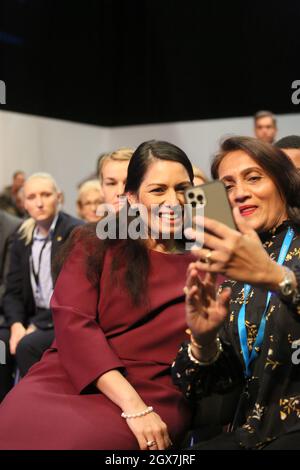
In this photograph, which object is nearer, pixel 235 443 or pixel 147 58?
pixel 235 443

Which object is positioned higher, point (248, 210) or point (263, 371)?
point (248, 210)

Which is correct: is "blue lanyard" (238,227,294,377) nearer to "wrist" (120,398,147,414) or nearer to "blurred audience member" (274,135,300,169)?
"wrist" (120,398,147,414)

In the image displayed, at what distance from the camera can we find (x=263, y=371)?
149 cm

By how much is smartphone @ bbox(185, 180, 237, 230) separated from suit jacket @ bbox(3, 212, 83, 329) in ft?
6.43

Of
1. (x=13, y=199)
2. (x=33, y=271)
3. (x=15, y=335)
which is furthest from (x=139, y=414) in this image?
(x=13, y=199)

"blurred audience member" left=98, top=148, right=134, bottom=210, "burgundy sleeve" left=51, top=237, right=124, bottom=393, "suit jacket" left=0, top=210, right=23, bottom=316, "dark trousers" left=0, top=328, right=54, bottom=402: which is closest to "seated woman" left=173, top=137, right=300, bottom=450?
"burgundy sleeve" left=51, top=237, right=124, bottom=393

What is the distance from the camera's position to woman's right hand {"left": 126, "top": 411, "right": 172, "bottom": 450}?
1579 millimetres

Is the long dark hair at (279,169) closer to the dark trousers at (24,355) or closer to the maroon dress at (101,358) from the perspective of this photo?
the maroon dress at (101,358)

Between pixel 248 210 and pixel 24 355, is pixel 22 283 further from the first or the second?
pixel 248 210

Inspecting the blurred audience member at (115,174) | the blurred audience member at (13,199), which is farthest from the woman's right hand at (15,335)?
the blurred audience member at (13,199)

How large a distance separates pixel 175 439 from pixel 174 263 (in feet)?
1.62

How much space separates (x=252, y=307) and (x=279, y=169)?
37 centimetres

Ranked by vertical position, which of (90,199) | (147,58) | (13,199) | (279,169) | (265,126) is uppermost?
(147,58)

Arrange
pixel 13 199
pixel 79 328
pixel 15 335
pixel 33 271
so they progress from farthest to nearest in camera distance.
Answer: pixel 13 199 → pixel 33 271 → pixel 15 335 → pixel 79 328
